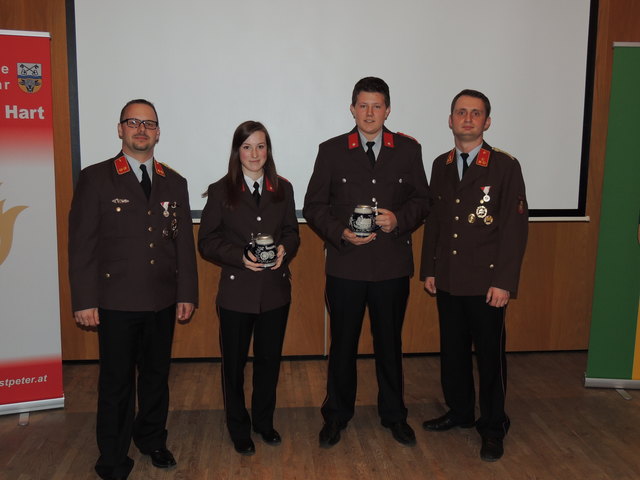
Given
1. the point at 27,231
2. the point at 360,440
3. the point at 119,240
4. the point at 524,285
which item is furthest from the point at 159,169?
the point at 524,285

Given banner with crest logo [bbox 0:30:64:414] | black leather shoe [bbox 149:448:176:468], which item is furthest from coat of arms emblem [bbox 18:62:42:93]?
black leather shoe [bbox 149:448:176:468]

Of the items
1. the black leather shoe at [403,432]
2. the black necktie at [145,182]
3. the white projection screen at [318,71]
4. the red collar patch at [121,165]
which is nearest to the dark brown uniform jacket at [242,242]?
the black necktie at [145,182]

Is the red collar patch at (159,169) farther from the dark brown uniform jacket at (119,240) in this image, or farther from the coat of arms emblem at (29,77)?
the coat of arms emblem at (29,77)

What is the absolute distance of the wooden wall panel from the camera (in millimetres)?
4078

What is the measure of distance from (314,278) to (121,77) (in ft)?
5.94

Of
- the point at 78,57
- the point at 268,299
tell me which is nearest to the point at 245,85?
the point at 78,57

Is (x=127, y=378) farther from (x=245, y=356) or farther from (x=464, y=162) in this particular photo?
(x=464, y=162)

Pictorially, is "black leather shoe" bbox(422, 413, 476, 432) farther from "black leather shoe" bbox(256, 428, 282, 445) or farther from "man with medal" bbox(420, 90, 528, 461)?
"black leather shoe" bbox(256, 428, 282, 445)

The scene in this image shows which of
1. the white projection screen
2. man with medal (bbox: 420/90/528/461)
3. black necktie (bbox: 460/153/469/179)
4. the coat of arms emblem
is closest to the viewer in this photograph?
man with medal (bbox: 420/90/528/461)

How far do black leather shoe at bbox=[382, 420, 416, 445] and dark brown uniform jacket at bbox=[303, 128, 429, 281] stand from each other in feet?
2.51

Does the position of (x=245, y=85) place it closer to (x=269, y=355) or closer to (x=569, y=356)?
(x=269, y=355)

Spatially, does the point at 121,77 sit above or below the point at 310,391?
above

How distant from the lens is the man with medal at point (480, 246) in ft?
9.30

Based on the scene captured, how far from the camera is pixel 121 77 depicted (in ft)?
12.7
